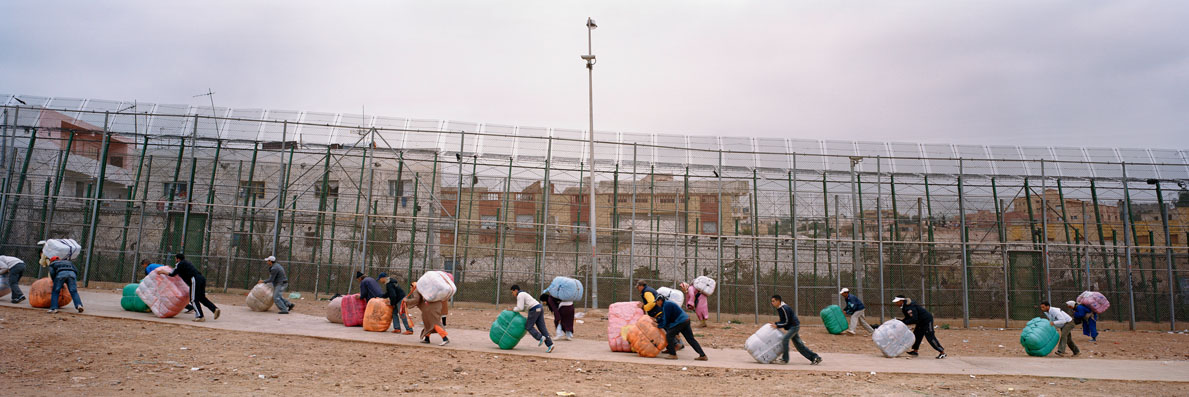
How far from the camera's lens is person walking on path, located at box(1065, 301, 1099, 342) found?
15.1 metres

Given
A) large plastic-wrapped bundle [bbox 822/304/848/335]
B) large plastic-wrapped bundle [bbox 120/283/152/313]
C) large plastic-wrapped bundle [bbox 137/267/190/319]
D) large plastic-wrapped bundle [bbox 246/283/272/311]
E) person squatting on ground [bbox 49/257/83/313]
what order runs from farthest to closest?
large plastic-wrapped bundle [bbox 822/304/848/335], large plastic-wrapped bundle [bbox 246/283/272/311], large plastic-wrapped bundle [bbox 120/283/152/313], large plastic-wrapped bundle [bbox 137/267/190/319], person squatting on ground [bbox 49/257/83/313]

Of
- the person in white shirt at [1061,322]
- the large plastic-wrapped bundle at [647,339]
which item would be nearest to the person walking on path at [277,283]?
the large plastic-wrapped bundle at [647,339]

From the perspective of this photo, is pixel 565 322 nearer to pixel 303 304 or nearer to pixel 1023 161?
pixel 303 304

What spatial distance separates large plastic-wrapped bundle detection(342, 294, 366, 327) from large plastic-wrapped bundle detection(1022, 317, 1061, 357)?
13.2 m

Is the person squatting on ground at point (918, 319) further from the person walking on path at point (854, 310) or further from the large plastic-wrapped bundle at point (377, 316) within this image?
the large plastic-wrapped bundle at point (377, 316)

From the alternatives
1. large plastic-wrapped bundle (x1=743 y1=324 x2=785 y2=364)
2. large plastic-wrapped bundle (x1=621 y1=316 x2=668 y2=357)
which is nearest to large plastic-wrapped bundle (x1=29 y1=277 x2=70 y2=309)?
large plastic-wrapped bundle (x1=621 y1=316 x2=668 y2=357)

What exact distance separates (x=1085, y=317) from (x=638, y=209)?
1323 centimetres

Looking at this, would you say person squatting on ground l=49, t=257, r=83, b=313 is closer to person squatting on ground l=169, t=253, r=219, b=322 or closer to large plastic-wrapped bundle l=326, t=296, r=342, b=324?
person squatting on ground l=169, t=253, r=219, b=322

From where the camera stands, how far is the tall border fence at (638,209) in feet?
72.4

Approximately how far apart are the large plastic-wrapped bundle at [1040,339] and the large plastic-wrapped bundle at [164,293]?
53.5 ft

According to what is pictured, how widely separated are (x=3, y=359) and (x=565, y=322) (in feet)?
26.6

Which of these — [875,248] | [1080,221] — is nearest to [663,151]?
[875,248]

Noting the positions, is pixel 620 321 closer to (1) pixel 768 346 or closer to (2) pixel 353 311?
(1) pixel 768 346

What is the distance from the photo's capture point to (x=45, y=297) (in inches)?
497
